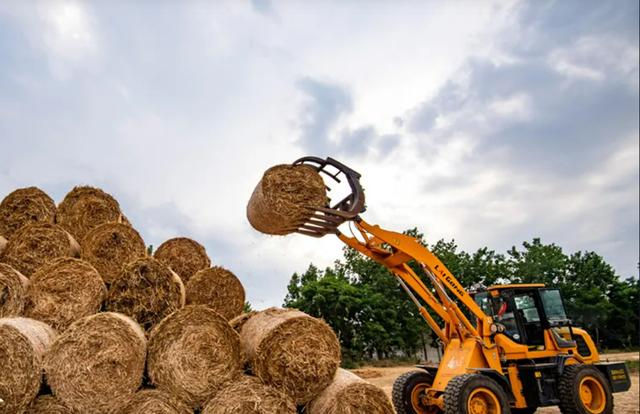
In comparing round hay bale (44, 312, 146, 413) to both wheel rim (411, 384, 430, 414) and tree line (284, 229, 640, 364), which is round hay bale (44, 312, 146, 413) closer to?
wheel rim (411, 384, 430, 414)

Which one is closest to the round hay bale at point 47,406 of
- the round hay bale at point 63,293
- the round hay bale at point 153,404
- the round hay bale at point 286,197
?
the round hay bale at point 153,404

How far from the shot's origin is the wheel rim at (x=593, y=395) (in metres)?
8.23

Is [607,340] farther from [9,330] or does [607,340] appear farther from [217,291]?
[9,330]

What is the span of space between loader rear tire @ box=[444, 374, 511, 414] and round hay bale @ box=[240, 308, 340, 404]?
232 cm

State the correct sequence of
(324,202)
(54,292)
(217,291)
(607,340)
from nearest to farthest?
(54,292) → (324,202) → (217,291) → (607,340)

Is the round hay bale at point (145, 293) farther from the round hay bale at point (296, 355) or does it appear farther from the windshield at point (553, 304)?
the windshield at point (553, 304)

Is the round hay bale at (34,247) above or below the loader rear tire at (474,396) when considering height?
above

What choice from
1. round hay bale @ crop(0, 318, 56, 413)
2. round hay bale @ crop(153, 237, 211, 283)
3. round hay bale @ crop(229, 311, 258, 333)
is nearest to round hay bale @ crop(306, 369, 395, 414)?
round hay bale @ crop(229, 311, 258, 333)

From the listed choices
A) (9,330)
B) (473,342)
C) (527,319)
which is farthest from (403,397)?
(9,330)

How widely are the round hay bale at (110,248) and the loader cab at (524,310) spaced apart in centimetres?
558

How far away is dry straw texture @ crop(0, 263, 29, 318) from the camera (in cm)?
574

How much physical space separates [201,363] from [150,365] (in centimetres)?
50

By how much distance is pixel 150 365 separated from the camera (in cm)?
515

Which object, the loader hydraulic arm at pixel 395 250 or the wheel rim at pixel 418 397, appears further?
the wheel rim at pixel 418 397
